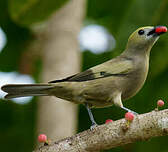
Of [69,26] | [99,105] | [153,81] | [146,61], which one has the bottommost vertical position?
[99,105]

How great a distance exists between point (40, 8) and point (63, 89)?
171 cm

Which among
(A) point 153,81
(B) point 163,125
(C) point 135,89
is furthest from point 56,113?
(B) point 163,125

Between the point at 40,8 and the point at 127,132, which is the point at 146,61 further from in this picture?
the point at 40,8

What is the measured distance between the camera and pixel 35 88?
4.21m

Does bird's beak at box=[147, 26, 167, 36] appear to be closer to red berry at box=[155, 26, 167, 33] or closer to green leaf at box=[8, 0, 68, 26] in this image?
red berry at box=[155, 26, 167, 33]

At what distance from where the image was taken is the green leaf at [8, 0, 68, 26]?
5401mm

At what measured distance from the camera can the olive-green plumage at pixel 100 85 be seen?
4.15 m

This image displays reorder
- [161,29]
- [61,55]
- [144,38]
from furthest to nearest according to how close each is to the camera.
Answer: [61,55] < [144,38] < [161,29]

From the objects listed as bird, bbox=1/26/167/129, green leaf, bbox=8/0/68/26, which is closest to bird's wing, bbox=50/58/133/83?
bird, bbox=1/26/167/129

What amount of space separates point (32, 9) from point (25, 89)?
1.70 m

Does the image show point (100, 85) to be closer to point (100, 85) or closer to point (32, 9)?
point (100, 85)

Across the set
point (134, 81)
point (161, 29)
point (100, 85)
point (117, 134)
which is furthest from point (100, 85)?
point (117, 134)

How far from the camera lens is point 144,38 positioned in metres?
4.43

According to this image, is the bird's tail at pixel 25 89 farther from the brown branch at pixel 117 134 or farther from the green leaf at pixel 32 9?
the green leaf at pixel 32 9
